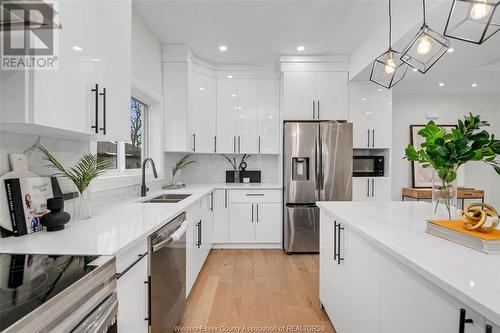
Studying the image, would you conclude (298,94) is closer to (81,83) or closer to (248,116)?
(248,116)

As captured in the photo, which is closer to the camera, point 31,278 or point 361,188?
point 31,278

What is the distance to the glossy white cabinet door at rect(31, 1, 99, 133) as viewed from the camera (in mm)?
1020

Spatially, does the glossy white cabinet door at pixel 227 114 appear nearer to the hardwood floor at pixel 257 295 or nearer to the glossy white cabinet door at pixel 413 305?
the hardwood floor at pixel 257 295

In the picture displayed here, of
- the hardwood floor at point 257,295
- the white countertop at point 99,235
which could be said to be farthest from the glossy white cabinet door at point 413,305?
the white countertop at point 99,235

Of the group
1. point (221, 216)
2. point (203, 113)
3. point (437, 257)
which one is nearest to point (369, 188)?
point (221, 216)

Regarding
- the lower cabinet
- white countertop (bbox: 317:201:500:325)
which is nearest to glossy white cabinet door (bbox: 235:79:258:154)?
the lower cabinet

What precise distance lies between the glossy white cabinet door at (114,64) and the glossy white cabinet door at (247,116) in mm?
2230

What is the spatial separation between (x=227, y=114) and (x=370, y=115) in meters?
2.13

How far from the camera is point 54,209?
1231mm

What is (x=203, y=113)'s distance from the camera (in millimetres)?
→ 3701

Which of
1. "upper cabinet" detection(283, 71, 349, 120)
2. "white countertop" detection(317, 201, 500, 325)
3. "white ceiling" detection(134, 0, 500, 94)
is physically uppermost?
"white ceiling" detection(134, 0, 500, 94)

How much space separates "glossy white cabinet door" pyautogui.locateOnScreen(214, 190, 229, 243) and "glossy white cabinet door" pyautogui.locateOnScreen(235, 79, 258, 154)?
2.54 ft

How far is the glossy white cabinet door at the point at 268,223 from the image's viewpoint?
3549 millimetres

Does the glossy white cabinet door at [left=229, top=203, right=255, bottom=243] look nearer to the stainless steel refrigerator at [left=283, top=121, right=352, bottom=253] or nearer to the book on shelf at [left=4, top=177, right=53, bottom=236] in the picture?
the stainless steel refrigerator at [left=283, top=121, right=352, bottom=253]
